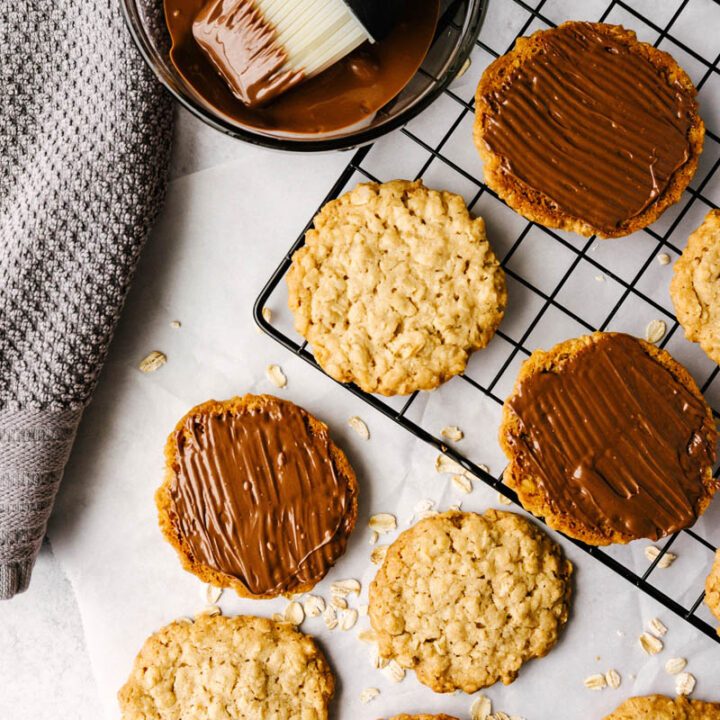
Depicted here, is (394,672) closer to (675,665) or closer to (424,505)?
(424,505)

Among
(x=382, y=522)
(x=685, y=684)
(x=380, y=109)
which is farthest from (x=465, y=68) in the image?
(x=685, y=684)

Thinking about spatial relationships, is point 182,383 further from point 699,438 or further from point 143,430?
point 699,438

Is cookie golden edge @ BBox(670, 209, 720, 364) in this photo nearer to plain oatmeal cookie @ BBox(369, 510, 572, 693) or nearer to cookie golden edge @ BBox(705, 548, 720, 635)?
cookie golden edge @ BBox(705, 548, 720, 635)

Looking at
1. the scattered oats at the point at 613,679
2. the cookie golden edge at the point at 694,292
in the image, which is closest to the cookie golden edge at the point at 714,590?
the scattered oats at the point at 613,679

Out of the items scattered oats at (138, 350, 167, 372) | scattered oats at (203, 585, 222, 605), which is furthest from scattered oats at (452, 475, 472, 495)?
scattered oats at (138, 350, 167, 372)

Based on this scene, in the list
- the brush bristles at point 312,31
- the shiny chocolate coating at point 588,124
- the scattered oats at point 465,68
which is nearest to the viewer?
the brush bristles at point 312,31

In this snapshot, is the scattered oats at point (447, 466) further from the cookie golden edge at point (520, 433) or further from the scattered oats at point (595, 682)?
the scattered oats at point (595, 682)
